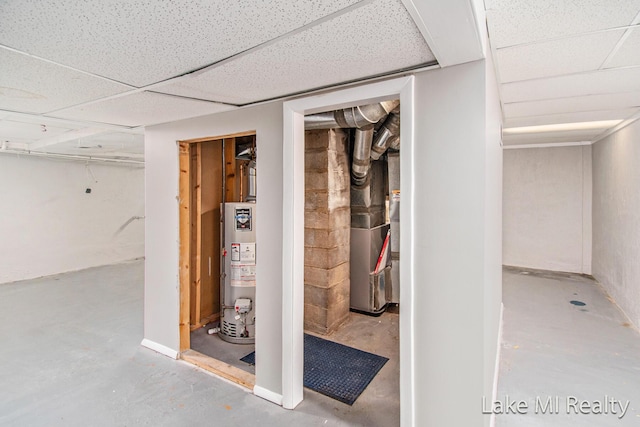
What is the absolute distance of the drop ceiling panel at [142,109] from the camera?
2.12 metres

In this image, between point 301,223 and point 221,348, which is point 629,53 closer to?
point 301,223

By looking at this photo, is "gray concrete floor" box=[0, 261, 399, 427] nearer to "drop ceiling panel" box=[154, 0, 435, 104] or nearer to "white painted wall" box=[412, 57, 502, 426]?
"white painted wall" box=[412, 57, 502, 426]

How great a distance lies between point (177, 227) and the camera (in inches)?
111

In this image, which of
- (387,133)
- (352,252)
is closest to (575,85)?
Answer: (387,133)

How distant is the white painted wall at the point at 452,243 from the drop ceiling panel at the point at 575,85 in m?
1.16

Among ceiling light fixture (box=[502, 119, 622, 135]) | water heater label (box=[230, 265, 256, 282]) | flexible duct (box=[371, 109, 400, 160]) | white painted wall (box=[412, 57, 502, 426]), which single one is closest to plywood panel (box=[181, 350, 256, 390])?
water heater label (box=[230, 265, 256, 282])

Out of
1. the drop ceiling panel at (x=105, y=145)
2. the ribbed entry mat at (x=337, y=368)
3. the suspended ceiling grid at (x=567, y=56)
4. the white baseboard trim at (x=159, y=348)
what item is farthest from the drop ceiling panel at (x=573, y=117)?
the drop ceiling panel at (x=105, y=145)

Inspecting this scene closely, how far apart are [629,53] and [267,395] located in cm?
298

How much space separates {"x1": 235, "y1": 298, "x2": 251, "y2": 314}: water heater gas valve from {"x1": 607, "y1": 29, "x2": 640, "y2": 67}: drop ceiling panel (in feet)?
10.6

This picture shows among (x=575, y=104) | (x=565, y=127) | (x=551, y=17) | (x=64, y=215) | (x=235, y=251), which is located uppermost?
(x=565, y=127)

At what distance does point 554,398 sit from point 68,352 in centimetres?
391

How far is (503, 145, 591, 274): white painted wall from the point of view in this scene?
556cm

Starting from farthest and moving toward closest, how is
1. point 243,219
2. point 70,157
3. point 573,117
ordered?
point 70,157 < point 573,117 < point 243,219

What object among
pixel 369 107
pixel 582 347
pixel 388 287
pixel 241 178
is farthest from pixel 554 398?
pixel 241 178
